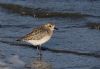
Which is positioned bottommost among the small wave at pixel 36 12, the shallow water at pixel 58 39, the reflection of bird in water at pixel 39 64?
the reflection of bird in water at pixel 39 64

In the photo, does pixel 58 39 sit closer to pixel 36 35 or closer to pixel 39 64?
pixel 36 35

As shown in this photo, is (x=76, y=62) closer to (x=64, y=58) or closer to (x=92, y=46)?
(x=64, y=58)

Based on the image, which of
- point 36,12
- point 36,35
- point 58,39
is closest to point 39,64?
point 36,35

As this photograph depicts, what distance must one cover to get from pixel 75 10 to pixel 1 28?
7.56ft

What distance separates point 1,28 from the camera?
1216cm

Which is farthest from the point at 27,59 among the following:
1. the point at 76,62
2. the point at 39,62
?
the point at 76,62

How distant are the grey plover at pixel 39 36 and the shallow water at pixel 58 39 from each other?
0.17 meters

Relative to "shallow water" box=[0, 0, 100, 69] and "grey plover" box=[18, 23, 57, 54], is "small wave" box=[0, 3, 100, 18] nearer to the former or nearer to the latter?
"shallow water" box=[0, 0, 100, 69]

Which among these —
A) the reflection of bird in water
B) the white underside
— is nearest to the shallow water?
the reflection of bird in water

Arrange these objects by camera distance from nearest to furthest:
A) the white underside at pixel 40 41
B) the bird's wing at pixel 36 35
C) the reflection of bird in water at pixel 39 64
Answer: the reflection of bird in water at pixel 39 64 < the bird's wing at pixel 36 35 < the white underside at pixel 40 41

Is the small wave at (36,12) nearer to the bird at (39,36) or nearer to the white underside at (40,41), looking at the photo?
the bird at (39,36)

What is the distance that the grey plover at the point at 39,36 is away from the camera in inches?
401

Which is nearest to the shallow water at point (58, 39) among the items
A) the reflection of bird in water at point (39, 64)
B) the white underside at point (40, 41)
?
the reflection of bird in water at point (39, 64)

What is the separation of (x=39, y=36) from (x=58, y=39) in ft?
2.18
